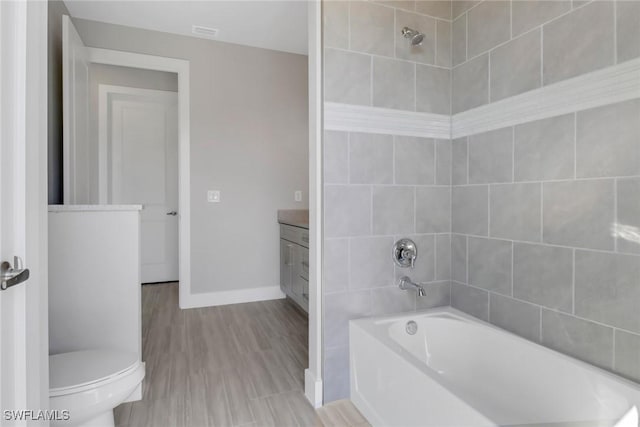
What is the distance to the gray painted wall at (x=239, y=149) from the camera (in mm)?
3285

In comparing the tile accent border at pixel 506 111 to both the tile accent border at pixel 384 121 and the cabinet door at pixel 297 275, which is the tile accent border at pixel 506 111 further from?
the cabinet door at pixel 297 275

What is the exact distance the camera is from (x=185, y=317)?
10.00ft

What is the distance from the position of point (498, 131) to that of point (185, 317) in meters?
2.83

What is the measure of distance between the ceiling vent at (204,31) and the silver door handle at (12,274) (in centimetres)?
282

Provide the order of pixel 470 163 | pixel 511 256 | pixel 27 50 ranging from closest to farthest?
pixel 27 50
pixel 511 256
pixel 470 163

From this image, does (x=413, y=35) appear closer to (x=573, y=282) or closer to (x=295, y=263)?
(x=573, y=282)

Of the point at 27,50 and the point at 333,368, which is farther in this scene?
the point at 333,368

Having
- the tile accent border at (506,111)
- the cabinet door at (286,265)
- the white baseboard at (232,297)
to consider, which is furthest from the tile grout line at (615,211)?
the white baseboard at (232,297)

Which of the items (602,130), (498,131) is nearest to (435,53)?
(498,131)

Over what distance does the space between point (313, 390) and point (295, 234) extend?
1517 millimetres

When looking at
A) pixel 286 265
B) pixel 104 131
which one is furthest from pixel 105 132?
pixel 286 265

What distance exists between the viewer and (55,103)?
7.72 ft

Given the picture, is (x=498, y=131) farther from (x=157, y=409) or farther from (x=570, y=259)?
(x=157, y=409)

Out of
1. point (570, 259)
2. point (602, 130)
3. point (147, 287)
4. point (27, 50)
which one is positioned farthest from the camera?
point (147, 287)
